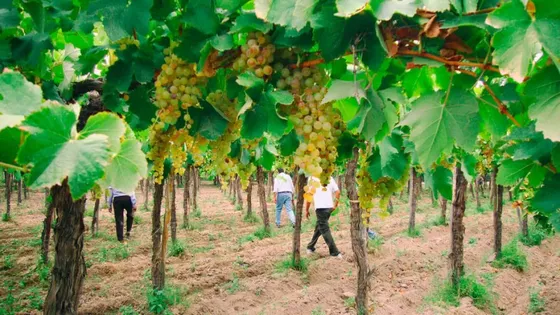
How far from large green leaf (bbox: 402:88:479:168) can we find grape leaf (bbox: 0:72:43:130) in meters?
1.11

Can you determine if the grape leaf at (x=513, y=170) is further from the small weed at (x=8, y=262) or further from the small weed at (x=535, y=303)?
the small weed at (x=8, y=262)

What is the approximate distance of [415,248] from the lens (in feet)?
34.0

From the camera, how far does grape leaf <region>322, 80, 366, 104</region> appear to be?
1.24 meters

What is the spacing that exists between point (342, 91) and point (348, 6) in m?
0.34

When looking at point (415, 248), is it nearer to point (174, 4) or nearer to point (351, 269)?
point (351, 269)

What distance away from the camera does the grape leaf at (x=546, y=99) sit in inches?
40.9

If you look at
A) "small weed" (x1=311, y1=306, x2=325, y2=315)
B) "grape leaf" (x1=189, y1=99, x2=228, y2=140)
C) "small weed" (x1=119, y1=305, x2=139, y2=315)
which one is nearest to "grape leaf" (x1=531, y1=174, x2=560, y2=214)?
"grape leaf" (x1=189, y1=99, x2=228, y2=140)

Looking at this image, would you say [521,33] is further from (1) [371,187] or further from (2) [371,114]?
(1) [371,187]

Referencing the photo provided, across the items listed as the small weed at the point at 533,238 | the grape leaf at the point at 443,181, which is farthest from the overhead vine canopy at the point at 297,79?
the small weed at the point at 533,238

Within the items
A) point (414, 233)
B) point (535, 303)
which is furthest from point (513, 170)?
point (414, 233)

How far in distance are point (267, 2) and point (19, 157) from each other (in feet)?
2.59

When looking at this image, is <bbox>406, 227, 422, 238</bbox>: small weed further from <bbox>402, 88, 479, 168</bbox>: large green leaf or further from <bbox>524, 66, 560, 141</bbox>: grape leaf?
<bbox>524, 66, 560, 141</bbox>: grape leaf

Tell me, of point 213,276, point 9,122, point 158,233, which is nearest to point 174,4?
point 9,122

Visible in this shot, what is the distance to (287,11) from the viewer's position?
1.13m
